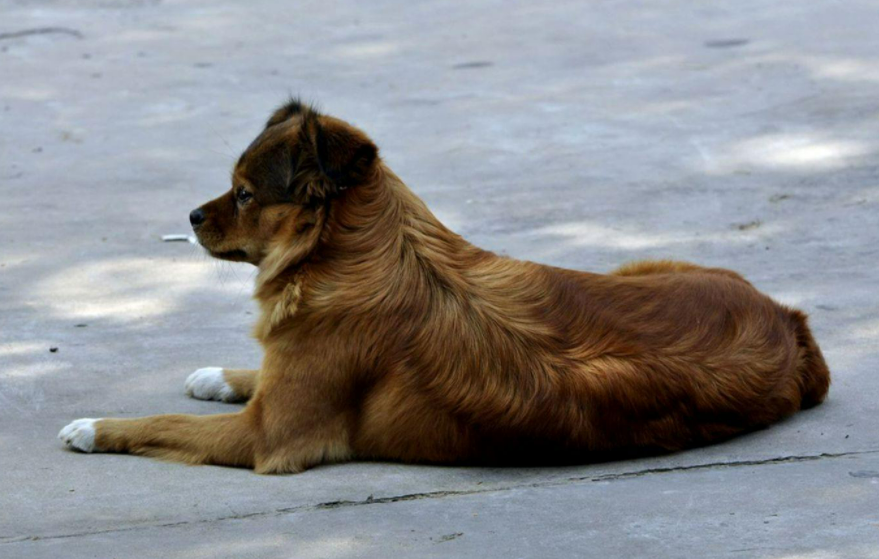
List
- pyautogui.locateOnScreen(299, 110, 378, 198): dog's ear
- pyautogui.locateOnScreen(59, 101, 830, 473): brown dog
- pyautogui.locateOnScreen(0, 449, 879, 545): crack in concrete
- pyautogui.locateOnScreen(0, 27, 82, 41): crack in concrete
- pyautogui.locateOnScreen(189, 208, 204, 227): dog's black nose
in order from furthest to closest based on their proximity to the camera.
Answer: pyautogui.locateOnScreen(0, 27, 82, 41): crack in concrete
pyautogui.locateOnScreen(189, 208, 204, 227): dog's black nose
pyautogui.locateOnScreen(299, 110, 378, 198): dog's ear
pyautogui.locateOnScreen(59, 101, 830, 473): brown dog
pyautogui.locateOnScreen(0, 449, 879, 545): crack in concrete

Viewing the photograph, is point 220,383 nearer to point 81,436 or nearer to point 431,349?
point 81,436

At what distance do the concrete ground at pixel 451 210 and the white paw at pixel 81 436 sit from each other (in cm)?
11

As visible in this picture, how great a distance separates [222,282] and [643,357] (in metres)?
3.09

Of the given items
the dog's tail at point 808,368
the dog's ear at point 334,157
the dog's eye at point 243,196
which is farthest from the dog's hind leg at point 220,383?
the dog's tail at point 808,368

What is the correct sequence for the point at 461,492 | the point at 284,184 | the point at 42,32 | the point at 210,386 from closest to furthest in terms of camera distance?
1. the point at 461,492
2. the point at 284,184
3. the point at 210,386
4. the point at 42,32

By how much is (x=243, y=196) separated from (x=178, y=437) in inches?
37.9

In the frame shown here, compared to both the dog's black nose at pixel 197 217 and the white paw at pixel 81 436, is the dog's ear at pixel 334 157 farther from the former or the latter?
the white paw at pixel 81 436

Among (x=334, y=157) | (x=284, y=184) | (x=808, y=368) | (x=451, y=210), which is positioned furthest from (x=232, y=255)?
(x=451, y=210)

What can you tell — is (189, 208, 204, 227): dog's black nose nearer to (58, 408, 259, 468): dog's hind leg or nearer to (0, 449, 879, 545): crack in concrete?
(58, 408, 259, 468): dog's hind leg

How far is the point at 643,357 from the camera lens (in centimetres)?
487

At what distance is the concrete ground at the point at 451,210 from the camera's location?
4.32 metres

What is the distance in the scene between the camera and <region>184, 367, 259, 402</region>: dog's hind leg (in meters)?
5.76

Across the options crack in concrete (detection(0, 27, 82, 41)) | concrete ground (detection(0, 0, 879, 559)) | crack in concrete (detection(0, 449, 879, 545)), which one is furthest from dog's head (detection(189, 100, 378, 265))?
crack in concrete (detection(0, 27, 82, 41))

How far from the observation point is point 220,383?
18.9 ft
